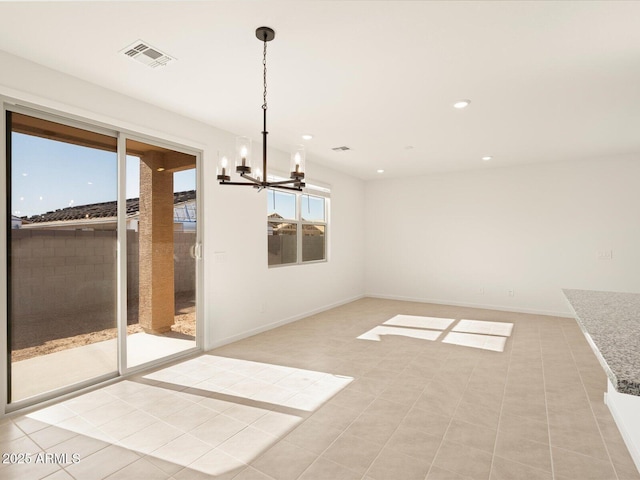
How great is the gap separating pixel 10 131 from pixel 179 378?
7.87 ft

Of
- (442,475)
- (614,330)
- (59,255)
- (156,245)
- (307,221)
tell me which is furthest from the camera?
(307,221)

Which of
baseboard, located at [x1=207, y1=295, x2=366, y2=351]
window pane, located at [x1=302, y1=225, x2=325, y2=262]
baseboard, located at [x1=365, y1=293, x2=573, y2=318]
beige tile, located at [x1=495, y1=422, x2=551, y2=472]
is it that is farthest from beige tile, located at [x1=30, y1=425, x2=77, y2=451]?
baseboard, located at [x1=365, y1=293, x2=573, y2=318]

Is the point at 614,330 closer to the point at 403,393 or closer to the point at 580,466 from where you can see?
the point at 580,466

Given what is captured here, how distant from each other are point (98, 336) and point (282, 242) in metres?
2.74

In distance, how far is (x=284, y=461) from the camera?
196 cm

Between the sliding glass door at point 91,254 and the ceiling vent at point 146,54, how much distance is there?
2.94ft

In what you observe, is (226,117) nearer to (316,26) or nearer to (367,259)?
(316,26)

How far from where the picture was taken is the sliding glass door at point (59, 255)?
8.40 ft

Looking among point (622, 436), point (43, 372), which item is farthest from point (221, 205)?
point (622, 436)

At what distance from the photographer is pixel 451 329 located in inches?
188

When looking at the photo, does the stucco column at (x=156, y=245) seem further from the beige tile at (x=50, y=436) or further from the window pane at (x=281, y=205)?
the window pane at (x=281, y=205)

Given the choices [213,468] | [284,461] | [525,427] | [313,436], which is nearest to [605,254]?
[525,427]

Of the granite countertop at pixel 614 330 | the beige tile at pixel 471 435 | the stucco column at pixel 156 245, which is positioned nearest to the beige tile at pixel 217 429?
the beige tile at pixel 471 435

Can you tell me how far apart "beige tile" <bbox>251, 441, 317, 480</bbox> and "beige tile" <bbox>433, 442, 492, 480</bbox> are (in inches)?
29.6
